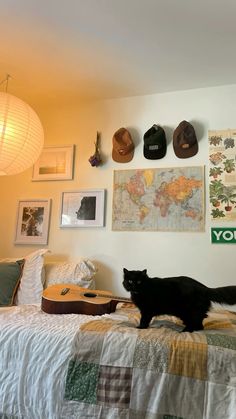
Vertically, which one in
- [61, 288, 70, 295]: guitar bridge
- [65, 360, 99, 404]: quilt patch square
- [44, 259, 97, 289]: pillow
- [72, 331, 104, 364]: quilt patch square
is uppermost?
[44, 259, 97, 289]: pillow

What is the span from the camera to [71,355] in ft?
3.51

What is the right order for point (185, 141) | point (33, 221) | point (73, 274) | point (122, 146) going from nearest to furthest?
point (73, 274), point (185, 141), point (122, 146), point (33, 221)

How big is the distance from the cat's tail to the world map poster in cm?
74

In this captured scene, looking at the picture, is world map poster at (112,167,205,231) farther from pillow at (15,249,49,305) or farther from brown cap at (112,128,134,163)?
pillow at (15,249,49,305)

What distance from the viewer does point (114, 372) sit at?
102 cm

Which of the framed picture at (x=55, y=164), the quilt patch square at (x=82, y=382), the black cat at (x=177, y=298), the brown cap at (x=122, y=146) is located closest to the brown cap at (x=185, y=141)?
the brown cap at (x=122, y=146)

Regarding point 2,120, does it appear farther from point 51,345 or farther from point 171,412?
point 171,412

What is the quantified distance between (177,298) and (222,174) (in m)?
1.02

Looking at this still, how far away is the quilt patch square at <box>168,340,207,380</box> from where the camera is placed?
96 cm

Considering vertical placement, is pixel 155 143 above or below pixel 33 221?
above

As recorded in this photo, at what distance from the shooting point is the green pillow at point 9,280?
1826mm

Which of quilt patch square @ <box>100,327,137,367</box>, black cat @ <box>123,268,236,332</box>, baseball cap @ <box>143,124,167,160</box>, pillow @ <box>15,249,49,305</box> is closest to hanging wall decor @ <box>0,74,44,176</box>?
pillow @ <box>15,249,49,305</box>

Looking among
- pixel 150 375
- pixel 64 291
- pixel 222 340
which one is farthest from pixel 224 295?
pixel 64 291

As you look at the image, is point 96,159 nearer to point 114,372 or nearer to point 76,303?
point 76,303
